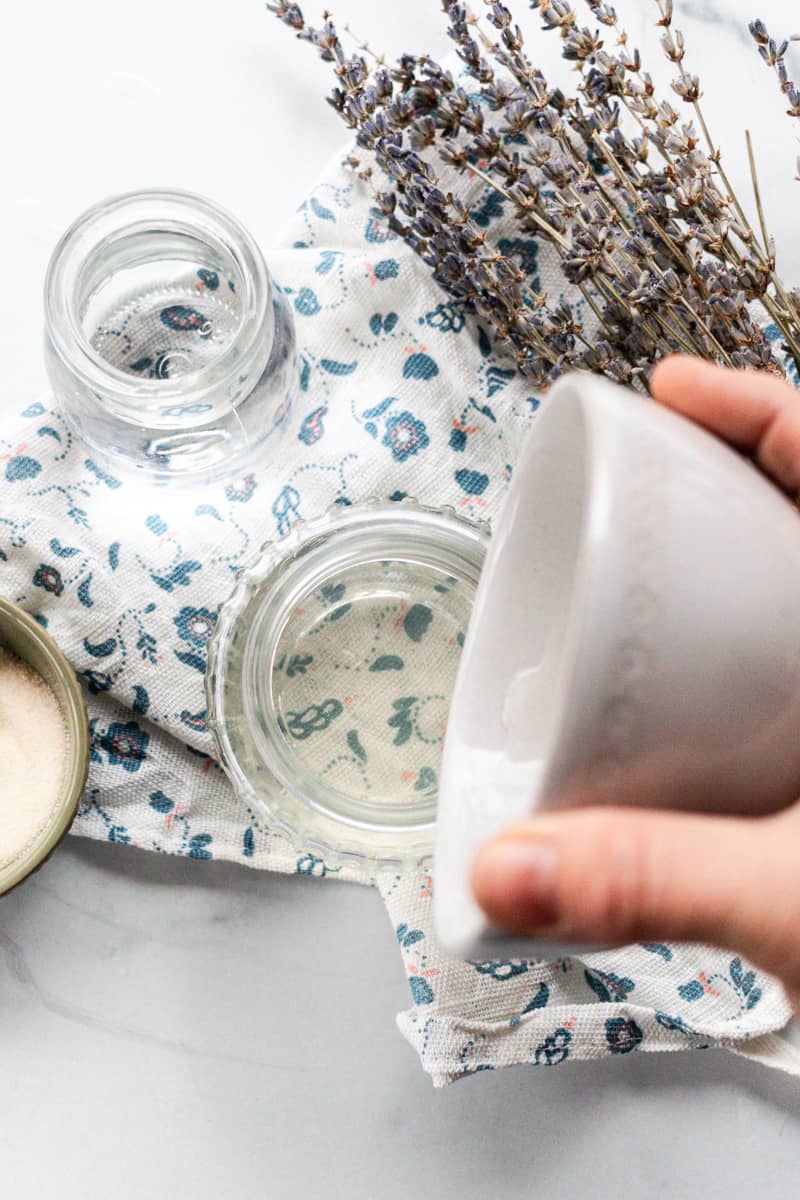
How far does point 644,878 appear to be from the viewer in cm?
33

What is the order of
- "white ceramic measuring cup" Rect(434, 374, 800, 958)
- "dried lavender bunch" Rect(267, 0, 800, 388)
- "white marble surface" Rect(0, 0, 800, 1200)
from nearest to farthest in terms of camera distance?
"white ceramic measuring cup" Rect(434, 374, 800, 958), "dried lavender bunch" Rect(267, 0, 800, 388), "white marble surface" Rect(0, 0, 800, 1200)

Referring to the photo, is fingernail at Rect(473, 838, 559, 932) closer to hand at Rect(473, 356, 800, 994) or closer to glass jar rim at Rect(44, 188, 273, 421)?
hand at Rect(473, 356, 800, 994)

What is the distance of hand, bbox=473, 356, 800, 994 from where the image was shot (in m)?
0.33

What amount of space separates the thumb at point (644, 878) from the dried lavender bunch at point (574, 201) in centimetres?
26

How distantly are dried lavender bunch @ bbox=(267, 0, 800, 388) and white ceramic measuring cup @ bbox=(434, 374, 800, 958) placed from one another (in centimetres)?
18

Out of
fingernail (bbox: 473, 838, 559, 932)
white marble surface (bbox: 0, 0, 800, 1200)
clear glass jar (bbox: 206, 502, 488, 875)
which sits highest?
fingernail (bbox: 473, 838, 559, 932)

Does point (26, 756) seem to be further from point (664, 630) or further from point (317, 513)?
point (664, 630)

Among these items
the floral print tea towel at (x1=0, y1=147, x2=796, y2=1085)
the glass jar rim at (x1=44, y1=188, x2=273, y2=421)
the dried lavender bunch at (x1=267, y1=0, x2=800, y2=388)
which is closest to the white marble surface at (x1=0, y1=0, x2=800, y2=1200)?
the floral print tea towel at (x1=0, y1=147, x2=796, y2=1085)

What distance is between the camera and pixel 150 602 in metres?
0.62

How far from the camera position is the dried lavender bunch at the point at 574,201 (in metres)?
0.53

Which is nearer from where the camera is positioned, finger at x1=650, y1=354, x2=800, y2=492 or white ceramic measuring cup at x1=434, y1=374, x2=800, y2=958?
white ceramic measuring cup at x1=434, y1=374, x2=800, y2=958

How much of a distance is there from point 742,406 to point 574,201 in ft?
0.65

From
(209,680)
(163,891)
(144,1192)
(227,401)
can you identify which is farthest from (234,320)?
(144,1192)

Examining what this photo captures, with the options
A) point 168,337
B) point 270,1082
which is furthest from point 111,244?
point 270,1082
